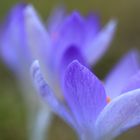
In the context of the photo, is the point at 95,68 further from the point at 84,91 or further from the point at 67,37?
the point at 84,91

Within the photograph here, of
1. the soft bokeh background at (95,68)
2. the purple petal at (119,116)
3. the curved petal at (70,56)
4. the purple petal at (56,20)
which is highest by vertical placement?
the soft bokeh background at (95,68)

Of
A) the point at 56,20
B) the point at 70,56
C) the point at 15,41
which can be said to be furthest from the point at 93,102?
the point at 56,20

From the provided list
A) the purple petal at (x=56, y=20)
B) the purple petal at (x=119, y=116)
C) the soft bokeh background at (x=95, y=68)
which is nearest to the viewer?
the purple petal at (x=119, y=116)

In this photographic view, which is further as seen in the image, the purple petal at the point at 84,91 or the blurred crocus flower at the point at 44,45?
the blurred crocus flower at the point at 44,45

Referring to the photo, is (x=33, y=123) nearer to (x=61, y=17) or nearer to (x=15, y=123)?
(x=61, y=17)

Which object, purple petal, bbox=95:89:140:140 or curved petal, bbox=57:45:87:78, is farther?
curved petal, bbox=57:45:87:78

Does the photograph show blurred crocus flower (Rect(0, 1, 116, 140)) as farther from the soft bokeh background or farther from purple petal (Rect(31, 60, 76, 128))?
the soft bokeh background

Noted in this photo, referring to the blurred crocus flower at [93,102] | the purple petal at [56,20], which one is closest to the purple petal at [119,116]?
the blurred crocus flower at [93,102]

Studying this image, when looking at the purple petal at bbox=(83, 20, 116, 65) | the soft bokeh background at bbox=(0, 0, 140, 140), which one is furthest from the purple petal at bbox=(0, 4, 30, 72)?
the soft bokeh background at bbox=(0, 0, 140, 140)

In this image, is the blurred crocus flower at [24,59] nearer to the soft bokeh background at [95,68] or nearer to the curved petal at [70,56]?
the curved petal at [70,56]
